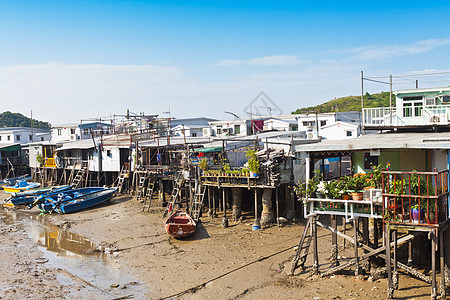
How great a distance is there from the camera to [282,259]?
18188 mm

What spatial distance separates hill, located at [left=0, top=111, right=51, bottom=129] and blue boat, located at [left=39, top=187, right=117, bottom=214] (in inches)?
2835

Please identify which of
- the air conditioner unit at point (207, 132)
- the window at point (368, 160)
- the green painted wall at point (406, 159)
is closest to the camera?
the green painted wall at point (406, 159)

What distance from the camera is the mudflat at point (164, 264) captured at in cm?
1494

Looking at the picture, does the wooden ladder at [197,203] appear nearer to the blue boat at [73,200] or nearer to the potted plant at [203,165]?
the potted plant at [203,165]

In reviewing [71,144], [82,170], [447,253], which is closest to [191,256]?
[447,253]

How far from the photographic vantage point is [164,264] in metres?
18.7

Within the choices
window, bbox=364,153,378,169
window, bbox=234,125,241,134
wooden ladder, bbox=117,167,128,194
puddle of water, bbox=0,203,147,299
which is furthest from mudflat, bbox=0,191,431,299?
window, bbox=234,125,241,134

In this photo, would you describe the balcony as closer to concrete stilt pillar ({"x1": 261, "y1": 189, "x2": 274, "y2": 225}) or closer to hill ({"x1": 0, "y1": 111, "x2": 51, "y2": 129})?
concrete stilt pillar ({"x1": 261, "y1": 189, "x2": 274, "y2": 225})

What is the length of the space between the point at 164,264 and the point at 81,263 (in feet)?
14.5

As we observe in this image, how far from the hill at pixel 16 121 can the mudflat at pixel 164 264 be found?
262 ft

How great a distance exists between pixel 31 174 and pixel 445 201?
1963 inches

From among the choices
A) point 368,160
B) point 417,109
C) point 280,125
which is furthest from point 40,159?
point 417,109

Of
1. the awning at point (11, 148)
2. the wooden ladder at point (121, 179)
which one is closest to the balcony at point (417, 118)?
the wooden ladder at point (121, 179)

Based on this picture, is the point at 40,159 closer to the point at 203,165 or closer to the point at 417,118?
the point at 203,165
